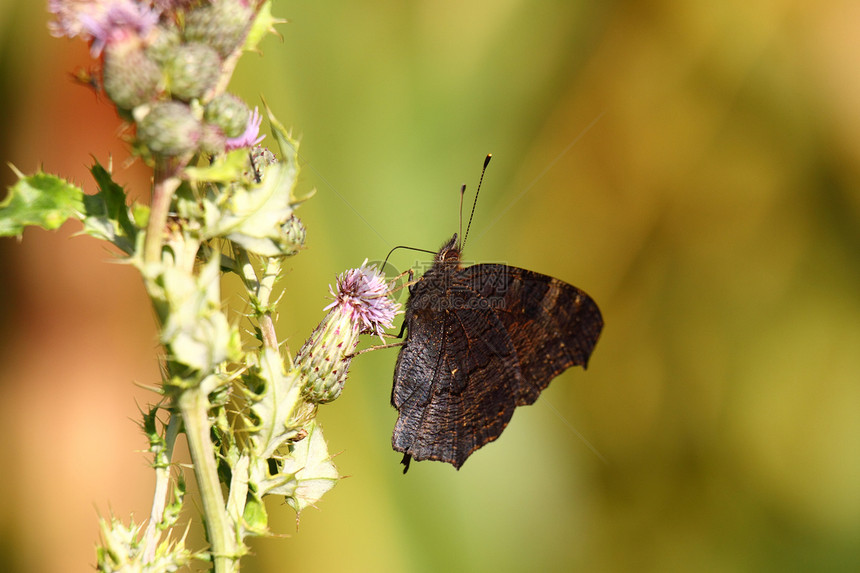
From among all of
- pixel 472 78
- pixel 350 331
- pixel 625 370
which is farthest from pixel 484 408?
pixel 472 78

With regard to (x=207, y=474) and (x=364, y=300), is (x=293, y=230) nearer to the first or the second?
(x=364, y=300)

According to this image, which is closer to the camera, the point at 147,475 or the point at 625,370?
the point at 147,475

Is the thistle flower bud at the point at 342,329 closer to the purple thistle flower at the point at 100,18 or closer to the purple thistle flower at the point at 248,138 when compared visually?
the purple thistle flower at the point at 248,138

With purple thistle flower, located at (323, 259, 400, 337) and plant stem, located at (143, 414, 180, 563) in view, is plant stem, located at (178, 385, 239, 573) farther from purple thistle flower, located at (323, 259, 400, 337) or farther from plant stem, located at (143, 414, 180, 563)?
purple thistle flower, located at (323, 259, 400, 337)

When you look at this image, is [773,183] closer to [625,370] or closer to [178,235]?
[625,370]

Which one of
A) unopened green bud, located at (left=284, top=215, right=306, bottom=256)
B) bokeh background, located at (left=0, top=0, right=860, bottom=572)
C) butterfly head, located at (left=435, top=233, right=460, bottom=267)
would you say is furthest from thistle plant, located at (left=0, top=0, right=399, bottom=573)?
bokeh background, located at (left=0, top=0, right=860, bottom=572)

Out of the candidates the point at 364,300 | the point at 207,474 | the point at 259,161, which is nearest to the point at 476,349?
the point at 364,300

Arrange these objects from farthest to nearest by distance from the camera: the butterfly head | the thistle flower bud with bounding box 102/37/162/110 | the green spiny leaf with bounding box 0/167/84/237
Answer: the butterfly head, the green spiny leaf with bounding box 0/167/84/237, the thistle flower bud with bounding box 102/37/162/110
